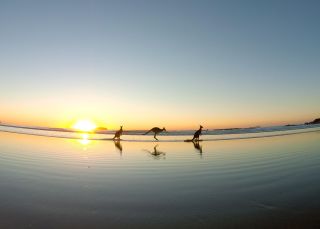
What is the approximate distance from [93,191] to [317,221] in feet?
15.3

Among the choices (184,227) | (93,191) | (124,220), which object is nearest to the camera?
(184,227)

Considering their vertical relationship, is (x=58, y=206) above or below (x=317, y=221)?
above

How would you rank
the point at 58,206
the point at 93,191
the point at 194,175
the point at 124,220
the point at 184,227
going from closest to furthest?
the point at 184,227, the point at 124,220, the point at 58,206, the point at 93,191, the point at 194,175

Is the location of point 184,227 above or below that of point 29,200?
below

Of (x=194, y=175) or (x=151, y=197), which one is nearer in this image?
(x=151, y=197)

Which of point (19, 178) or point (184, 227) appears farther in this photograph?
point (19, 178)

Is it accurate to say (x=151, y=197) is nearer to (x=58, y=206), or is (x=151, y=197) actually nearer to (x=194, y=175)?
(x=58, y=206)

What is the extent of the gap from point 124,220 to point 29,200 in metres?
2.36

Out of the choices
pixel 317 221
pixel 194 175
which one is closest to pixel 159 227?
pixel 317 221

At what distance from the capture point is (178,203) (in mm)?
5887

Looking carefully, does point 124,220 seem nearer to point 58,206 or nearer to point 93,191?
point 58,206

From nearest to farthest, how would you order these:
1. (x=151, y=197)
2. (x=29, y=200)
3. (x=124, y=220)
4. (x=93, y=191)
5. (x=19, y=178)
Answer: (x=124, y=220)
(x=29, y=200)
(x=151, y=197)
(x=93, y=191)
(x=19, y=178)

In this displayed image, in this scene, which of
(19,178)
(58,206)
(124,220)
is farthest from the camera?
(19,178)

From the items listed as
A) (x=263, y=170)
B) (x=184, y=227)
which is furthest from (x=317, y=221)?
(x=263, y=170)
